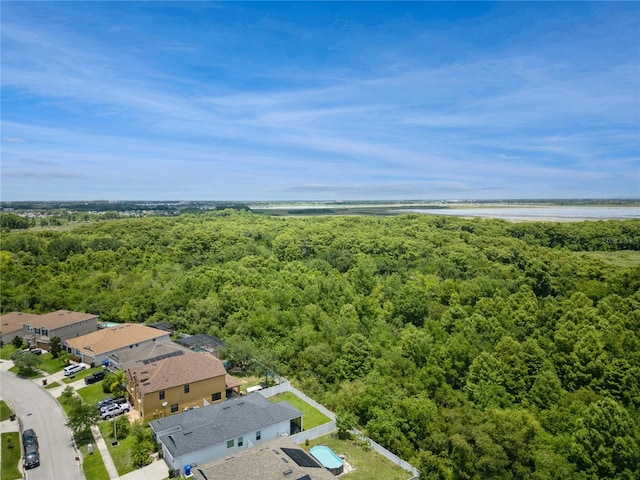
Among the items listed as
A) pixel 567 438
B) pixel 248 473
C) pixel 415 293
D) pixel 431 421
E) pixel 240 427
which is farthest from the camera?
pixel 415 293

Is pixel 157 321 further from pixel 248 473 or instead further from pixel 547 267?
pixel 547 267

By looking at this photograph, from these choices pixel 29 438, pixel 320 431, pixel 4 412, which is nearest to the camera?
pixel 29 438

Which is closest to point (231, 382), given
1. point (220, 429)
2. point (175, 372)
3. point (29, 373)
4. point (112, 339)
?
point (175, 372)

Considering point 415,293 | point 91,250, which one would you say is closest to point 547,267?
point 415,293

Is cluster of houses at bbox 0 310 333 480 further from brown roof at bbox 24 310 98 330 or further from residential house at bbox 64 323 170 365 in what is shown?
brown roof at bbox 24 310 98 330

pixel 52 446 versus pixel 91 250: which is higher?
pixel 91 250

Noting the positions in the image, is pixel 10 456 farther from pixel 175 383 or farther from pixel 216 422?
pixel 216 422

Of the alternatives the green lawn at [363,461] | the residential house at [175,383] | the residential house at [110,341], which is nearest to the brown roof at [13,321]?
the residential house at [110,341]
